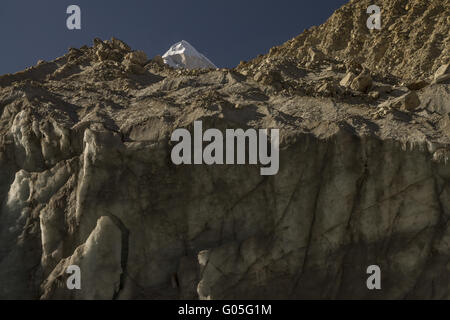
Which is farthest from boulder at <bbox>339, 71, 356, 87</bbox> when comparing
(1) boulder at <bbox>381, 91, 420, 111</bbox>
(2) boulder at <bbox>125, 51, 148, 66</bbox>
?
(2) boulder at <bbox>125, 51, 148, 66</bbox>

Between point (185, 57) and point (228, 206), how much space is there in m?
26.6

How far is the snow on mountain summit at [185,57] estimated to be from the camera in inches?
1361

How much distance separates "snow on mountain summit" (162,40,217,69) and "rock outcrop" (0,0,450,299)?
2382cm

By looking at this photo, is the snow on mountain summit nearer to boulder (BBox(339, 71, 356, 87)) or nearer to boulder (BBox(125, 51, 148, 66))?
boulder (BBox(125, 51, 148, 66))

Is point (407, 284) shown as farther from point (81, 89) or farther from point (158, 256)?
point (81, 89)

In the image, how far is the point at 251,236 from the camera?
9.82 metres

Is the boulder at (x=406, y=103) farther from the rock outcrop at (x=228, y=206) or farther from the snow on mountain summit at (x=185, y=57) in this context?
the snow on mountain summit at (x=185, y=57)

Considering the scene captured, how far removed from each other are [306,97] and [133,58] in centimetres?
640

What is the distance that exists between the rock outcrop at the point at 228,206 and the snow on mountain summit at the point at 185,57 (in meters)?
23.8

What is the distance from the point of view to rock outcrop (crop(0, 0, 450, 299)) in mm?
9570

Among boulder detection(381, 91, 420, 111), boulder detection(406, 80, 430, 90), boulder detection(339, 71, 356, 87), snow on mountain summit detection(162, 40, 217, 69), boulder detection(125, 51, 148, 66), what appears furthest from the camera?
snow on mountain summit detection(162, 40, 217, 69)

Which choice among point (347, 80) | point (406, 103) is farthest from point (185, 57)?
point (406, 103)

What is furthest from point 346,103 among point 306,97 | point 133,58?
point 133,58

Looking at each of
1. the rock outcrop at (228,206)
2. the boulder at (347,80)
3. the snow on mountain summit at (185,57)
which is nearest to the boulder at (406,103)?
the rock outcrop at (228,206)
